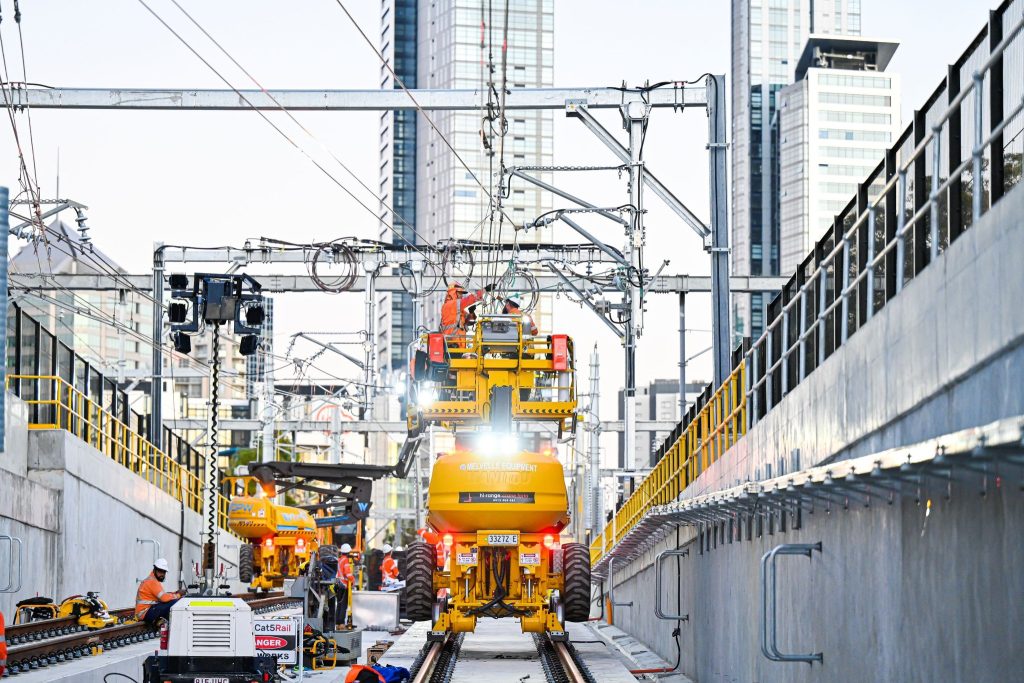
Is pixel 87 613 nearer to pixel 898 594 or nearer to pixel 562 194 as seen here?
pixel 562 194

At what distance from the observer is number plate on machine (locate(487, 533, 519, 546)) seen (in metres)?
23.4

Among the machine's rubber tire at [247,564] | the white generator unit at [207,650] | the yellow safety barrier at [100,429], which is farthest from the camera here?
the machine's rubber tire at [247,564]

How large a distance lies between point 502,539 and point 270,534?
19.1m

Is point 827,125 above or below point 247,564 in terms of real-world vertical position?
above

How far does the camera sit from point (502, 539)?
76.7 feet

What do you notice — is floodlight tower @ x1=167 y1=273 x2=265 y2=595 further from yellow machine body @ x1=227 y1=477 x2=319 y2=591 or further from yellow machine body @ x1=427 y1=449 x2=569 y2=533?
yellow machine body @ x1=227 y1=477 x2=319 y2=591

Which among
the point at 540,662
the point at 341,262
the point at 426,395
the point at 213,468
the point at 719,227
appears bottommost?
the point at 540,662

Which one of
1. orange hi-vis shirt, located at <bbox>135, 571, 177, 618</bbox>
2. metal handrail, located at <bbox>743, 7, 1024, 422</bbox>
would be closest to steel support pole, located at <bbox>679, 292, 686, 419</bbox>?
orange hi-vis shirt, located at <bbox>135, 571, 177, 618</bbox>

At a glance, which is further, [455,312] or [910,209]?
[455,312]

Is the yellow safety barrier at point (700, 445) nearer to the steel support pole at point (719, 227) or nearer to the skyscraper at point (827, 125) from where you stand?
the steel support pole at point (719, 227)

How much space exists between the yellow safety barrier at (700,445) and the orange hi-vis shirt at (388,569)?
59.5 ft

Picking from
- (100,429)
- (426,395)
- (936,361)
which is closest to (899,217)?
(936,361)

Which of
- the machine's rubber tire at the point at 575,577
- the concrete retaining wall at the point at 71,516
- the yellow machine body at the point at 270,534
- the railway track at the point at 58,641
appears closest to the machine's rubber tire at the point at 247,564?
the yellow machine body at the point at 270,534

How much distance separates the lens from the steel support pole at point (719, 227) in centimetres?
2722
